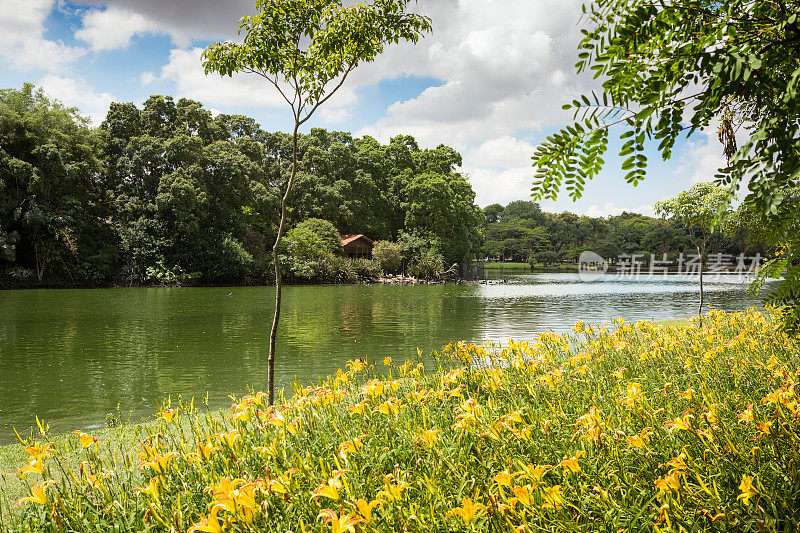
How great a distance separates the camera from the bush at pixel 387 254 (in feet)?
132

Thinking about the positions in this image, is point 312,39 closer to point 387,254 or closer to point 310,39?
point 310,39

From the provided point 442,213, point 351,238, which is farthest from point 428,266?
point 351,238

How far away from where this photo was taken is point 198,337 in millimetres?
12508

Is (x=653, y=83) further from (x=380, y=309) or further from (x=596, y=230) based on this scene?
(x=596, y=230)

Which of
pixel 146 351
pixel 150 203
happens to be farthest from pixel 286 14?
pixel 150 203

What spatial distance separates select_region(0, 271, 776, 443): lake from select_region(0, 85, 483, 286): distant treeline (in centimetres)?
615

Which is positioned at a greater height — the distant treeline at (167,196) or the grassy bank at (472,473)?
the distant treeline at (167,196)

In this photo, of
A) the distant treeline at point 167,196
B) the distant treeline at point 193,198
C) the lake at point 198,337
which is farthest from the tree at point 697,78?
the distant treeline at point 167,196

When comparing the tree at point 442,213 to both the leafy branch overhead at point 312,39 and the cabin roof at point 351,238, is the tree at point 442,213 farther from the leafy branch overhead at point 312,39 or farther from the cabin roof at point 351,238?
the leafy branch overhead at point 312,39

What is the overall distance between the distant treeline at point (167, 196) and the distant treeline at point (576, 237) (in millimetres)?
25636

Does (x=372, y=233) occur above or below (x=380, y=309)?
above

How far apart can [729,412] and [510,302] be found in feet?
66.3

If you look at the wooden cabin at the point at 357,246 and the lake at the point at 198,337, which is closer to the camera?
the lake at the point at 198,337

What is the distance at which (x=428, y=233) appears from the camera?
42.2 metres
